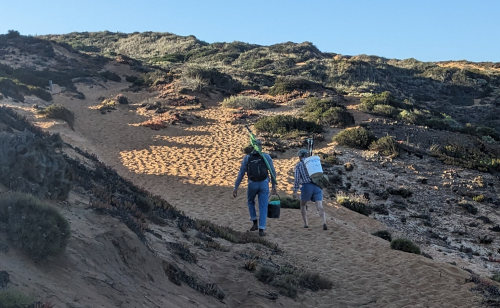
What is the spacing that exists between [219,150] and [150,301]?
609 inches

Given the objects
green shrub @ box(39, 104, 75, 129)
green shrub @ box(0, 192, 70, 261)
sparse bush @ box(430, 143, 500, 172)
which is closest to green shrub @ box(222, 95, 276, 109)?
green shrub @ box(39, 104, 75, 129)

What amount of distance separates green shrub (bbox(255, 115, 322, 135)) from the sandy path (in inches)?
49.2

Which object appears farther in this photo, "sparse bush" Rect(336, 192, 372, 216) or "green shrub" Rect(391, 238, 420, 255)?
"sparse bush" Rect(336, 192, 372, 216)

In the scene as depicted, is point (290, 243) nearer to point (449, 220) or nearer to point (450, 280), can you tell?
point (450, 280)

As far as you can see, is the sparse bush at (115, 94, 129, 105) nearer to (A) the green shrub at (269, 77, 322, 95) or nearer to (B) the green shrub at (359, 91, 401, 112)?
(A) the green shrub at (269, 77, 322, 95)

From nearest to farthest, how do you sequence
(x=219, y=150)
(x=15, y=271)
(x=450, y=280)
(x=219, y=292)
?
1. (x=15, y=271)
2. (x=219, y=292)
3. (x=450, y=280)
4. (x=219, y=150)

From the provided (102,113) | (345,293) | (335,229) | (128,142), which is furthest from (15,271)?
(102,113)

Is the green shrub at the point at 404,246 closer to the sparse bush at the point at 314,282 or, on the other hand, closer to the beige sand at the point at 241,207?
the beige sand at the point at 241,207

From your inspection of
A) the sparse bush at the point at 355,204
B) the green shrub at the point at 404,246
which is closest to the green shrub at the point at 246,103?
the sparse bush at the point at 355,204

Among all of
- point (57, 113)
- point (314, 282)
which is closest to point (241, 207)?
point (314, 282)

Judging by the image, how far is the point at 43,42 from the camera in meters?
39.8

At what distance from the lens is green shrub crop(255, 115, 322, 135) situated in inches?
875

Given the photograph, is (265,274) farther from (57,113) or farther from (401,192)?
(57,113)

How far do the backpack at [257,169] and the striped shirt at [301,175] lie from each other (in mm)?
1611
